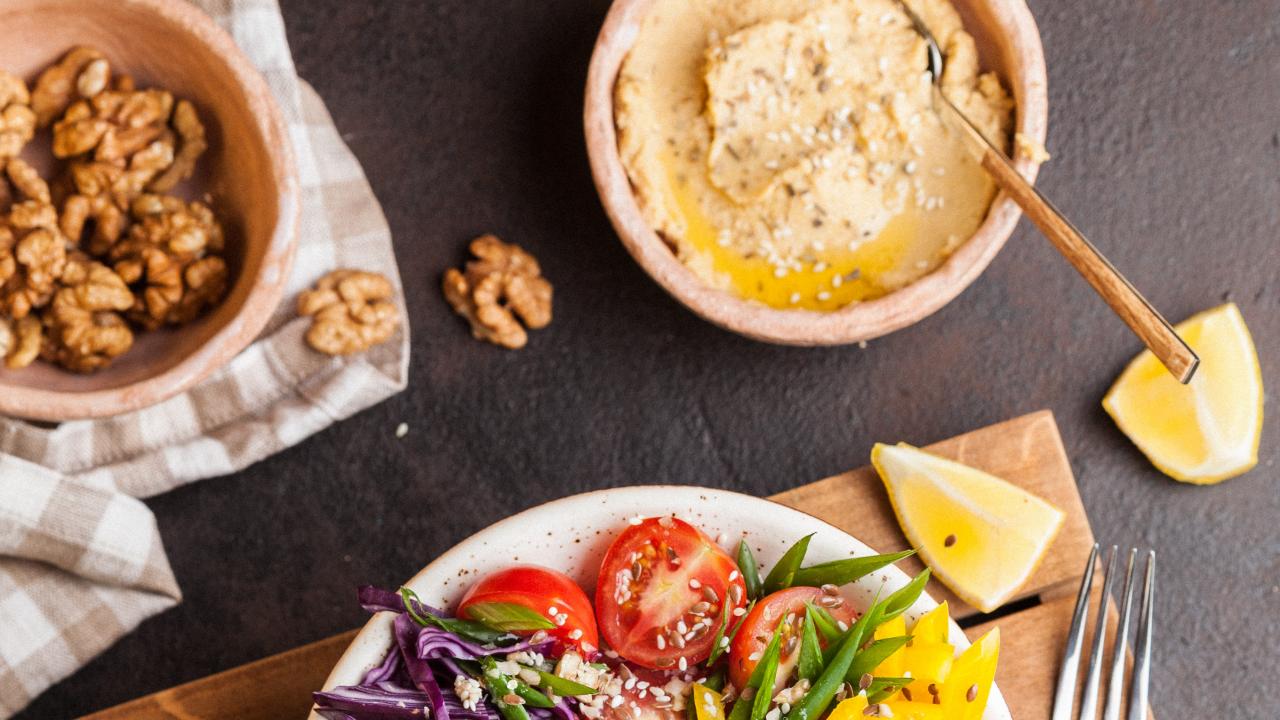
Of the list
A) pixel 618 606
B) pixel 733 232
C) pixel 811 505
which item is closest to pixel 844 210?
pixel 733 232

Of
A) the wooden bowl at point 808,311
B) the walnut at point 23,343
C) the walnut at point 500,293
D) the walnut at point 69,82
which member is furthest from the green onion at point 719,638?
the walnut at point 69,82

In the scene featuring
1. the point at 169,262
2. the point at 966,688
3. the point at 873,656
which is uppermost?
the point at 169,262

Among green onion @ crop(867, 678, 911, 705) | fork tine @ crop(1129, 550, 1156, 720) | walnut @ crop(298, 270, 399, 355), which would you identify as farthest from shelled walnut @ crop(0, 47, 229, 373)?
fork tine @ crop(1129, 550, 1156, 720)

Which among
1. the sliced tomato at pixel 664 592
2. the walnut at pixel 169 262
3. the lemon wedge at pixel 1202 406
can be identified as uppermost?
the walnut at pixel 169 262

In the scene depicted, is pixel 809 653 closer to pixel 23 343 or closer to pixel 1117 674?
pixel 1117 674

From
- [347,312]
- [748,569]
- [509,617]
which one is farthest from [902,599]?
[347,312]

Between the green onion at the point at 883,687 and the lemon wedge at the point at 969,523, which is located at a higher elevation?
the green onion at the point at 883,687

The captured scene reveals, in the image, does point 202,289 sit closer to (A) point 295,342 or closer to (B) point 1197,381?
(A) point 295,342

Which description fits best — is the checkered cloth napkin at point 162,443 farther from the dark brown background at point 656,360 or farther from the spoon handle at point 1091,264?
the spoon handle at point 1091,264
